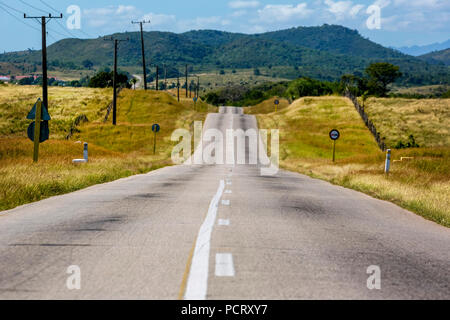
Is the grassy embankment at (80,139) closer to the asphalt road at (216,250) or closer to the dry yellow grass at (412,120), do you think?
the asphalt road at (216,250)

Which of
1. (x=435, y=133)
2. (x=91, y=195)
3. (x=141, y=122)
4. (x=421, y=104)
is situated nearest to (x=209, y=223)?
(x=91, y=195)

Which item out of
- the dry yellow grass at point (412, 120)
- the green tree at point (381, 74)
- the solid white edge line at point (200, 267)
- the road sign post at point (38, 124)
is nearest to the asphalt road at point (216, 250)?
the solid white edge line at point (200, 267)

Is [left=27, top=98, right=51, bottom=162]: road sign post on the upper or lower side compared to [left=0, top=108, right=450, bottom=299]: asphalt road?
upper

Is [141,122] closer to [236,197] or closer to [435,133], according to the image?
[435,133]

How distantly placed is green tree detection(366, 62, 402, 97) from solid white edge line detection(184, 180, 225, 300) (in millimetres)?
163925

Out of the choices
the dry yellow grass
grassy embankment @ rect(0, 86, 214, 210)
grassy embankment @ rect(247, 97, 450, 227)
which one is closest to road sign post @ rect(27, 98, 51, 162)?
grassy embankment @ rect(0, 86, 214, 210)

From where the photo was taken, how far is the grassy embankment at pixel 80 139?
51.4ft

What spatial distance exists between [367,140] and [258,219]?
52.5 metres

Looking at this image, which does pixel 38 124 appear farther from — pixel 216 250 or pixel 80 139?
pixel 80 139

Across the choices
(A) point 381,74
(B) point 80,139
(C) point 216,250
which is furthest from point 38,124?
(A) point 381,74

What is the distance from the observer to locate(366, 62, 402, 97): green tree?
545 feet

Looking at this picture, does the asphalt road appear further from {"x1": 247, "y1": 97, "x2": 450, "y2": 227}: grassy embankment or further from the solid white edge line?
{"x1": 247, "y1": 97, "x2": 450, "y2": 227}: grassy embankment

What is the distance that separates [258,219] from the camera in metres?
10.2

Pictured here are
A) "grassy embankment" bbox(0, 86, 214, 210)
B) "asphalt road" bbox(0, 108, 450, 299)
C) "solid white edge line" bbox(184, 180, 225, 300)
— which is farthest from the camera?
"grassy embankment" bbox(0, 86, 214, 210)
